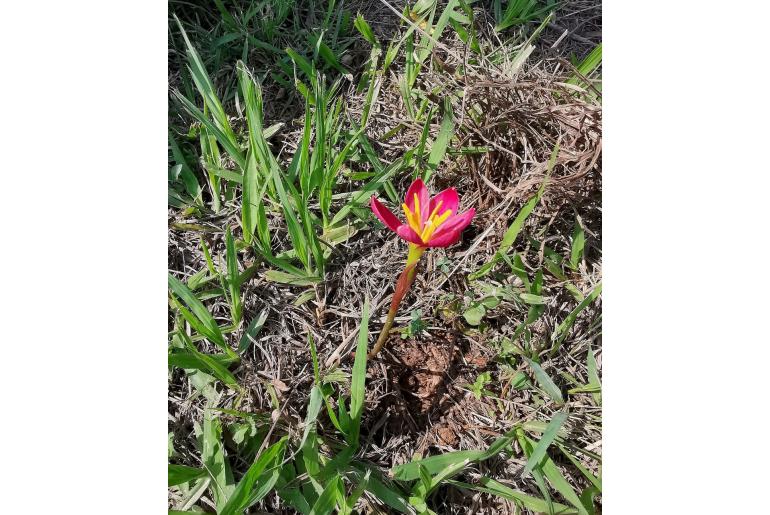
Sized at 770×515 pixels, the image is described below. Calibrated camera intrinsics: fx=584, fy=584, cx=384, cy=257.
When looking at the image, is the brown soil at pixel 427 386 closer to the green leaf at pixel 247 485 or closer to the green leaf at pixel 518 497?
the green leaf at pixel 518 497

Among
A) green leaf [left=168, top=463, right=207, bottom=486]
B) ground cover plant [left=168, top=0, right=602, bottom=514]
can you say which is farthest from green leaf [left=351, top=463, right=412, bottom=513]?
green leaf [left=168, top=463, right=207, bottom=486]

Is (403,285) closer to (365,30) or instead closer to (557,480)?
(557,480)

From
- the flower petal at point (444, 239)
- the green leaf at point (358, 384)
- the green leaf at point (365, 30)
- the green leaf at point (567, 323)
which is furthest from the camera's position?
the green leaf at point (365, 30)

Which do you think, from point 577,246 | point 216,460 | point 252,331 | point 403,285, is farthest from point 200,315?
point 577,246

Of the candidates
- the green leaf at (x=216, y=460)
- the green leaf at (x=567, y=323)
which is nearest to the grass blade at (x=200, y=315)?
the green leaf at (x=216, y=460)

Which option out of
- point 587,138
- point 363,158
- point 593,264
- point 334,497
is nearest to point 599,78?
point 587,138

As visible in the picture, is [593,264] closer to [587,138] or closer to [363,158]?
[587,138]

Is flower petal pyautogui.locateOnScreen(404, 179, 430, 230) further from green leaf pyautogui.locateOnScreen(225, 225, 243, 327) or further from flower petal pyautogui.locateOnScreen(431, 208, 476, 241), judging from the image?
green leaf pyautogui.locateOnScreen(225, 225, 243, 327)
